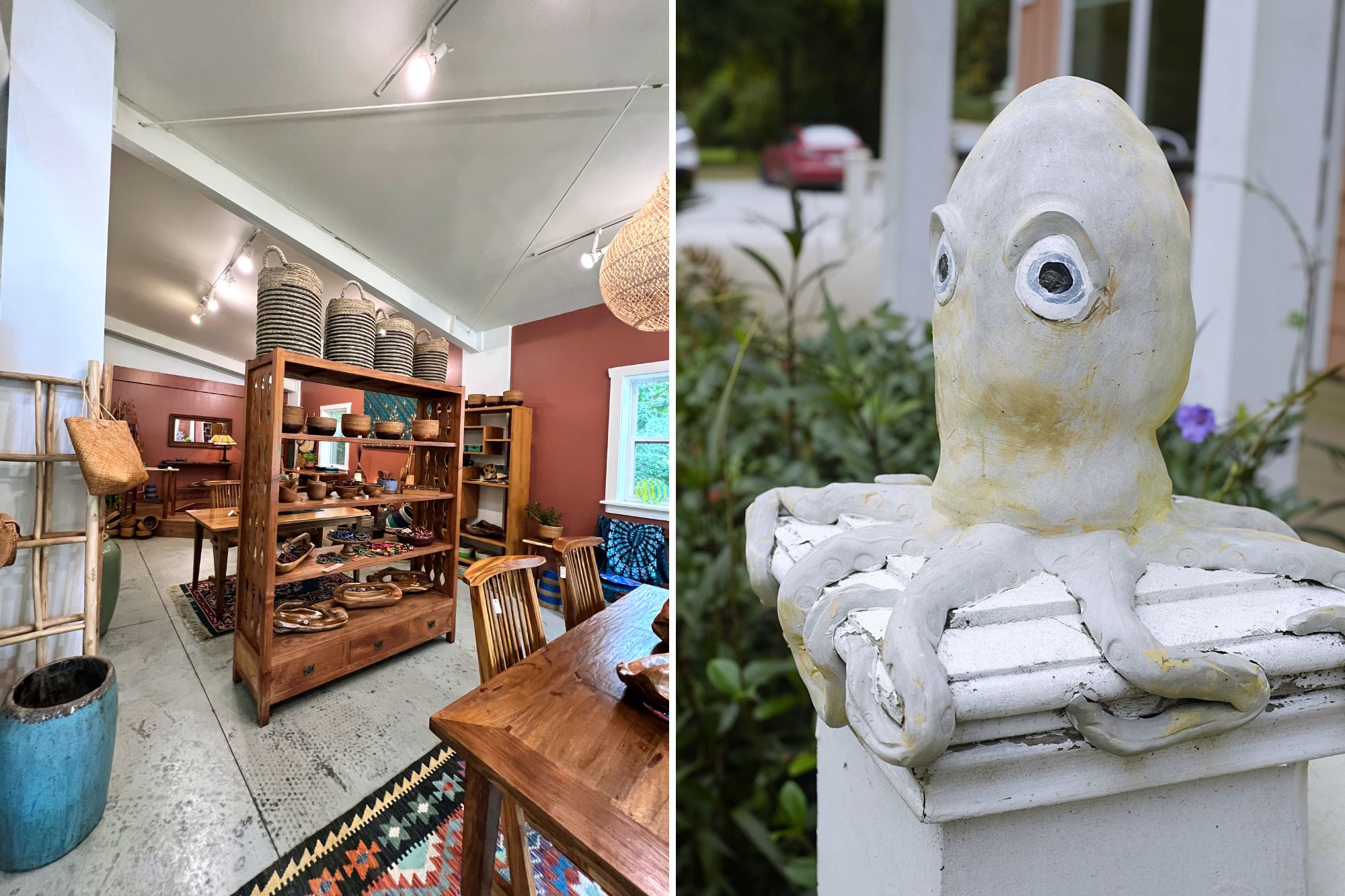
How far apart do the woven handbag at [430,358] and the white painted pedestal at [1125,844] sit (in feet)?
7.64

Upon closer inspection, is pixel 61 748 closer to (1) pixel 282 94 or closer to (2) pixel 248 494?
(2) pixel 248 494

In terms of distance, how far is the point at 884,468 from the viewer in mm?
622

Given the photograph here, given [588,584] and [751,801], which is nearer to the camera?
[751,801]

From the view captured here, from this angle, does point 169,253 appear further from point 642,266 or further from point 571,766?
point 571,766

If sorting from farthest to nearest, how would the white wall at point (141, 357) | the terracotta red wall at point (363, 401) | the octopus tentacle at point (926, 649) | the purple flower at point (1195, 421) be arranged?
the terracotta red wall at point (363, 401) < the white wall at point (141, 357) < the purple flower at point (1195, 421) < the octopus tentacle at point (926, 649)

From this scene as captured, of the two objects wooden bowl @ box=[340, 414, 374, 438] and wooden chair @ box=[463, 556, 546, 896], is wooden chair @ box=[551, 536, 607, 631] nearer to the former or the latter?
wooden chair @ box=[463, 556, 546, 896]

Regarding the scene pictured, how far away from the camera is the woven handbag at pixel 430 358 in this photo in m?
2.24

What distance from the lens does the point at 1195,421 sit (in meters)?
0.58

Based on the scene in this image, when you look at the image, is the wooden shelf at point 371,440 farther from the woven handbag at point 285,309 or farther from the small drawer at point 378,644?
the small drawer at point 378,644

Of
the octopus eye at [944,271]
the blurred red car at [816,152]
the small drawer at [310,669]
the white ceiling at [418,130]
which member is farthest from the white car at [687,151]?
the small drawer at [310,669]

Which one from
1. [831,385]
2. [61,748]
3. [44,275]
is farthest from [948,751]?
[44,275]

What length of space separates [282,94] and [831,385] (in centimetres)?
170

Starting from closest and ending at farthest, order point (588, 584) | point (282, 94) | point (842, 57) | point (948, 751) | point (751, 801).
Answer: point (948, 751)
point (751, 801)
point (842, 57)
point (282, 94)
point (588, 584)

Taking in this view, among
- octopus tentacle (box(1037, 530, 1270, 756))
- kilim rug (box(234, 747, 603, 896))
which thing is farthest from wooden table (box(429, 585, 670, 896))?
octopus tentacle (box(1037, 530, 1270, 756))
